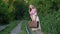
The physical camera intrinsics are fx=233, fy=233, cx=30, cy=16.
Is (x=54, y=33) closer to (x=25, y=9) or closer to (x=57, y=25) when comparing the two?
(x=57, y=25)

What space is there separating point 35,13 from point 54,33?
241 cm

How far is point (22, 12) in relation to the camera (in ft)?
134

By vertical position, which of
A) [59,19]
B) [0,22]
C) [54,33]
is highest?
[59,19]

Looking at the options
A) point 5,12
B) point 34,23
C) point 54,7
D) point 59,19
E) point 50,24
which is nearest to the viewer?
point 34,23

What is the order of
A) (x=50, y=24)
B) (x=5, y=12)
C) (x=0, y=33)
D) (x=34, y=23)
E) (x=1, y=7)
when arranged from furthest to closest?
(x=5, y=12) → (x=1, y=7) → (x=0, y=33) → (x=50, y=24) → (x=34, y=23)

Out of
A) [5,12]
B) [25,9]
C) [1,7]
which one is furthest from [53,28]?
[25,9]

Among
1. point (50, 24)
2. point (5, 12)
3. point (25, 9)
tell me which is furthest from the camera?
point (25, 9)

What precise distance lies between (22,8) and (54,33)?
31550 millimetres

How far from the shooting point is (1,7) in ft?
82.8

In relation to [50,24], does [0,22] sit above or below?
below

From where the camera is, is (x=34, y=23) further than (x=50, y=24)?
No

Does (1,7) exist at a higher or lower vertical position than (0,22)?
higher

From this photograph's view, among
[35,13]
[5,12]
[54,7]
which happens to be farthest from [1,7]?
[35,13]

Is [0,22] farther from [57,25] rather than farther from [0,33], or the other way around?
[57,25]
